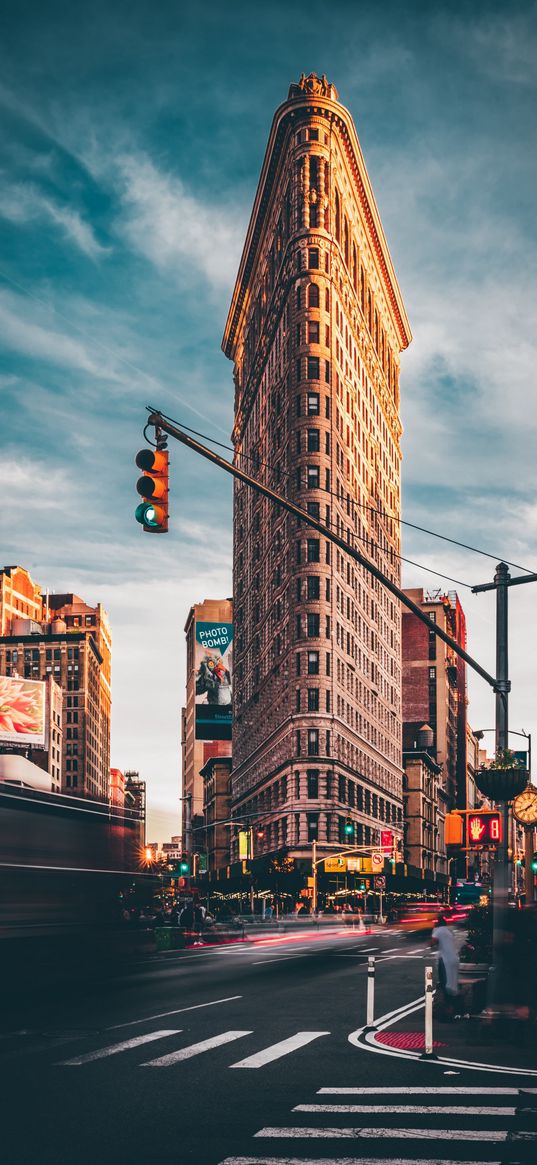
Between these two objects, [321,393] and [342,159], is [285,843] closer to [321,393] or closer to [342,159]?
[321,393]

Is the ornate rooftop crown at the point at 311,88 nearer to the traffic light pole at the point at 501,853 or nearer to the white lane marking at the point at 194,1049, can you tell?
the traffic light pole at the point at 501,853

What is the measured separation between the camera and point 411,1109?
11461 mm

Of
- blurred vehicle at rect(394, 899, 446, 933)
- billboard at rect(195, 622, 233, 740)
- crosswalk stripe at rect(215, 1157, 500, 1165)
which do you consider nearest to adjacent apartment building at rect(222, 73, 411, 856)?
Answer: blurred vehicle at rect(394, 899, 446, 933)

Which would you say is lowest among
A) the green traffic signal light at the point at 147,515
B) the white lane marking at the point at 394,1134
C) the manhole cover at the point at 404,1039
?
the manhole cover at the point at 404,1039

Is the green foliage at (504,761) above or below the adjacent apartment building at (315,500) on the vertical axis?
below

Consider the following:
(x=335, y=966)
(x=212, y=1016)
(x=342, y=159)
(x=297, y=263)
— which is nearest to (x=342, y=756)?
(x=297, y=263)

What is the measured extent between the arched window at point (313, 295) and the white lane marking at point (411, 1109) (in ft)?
A: 316

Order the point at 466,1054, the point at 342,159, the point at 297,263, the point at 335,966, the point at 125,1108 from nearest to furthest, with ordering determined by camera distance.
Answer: the point at 125,1108
the point at 466,1054
the point at 335,966
the point at 297,263
the point at 342,159

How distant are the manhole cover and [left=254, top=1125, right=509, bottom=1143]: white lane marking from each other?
5.68 m

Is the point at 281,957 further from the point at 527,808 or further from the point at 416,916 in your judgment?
the point at 416,916

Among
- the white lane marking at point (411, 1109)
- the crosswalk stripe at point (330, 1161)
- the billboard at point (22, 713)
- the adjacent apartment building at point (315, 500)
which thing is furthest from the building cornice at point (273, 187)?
the crosswalk stripe at point (330, 1161)

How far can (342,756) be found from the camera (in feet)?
325

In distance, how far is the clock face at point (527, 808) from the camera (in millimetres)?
31641

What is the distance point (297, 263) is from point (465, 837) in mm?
91698
